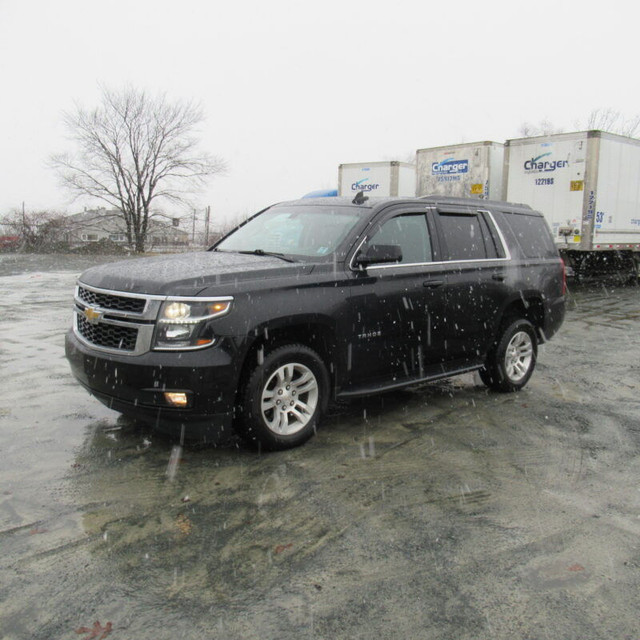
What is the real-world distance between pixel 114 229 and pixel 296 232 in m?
37.1

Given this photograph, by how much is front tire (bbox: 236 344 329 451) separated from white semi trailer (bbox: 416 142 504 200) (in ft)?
40.6

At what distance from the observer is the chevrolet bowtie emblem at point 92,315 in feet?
14.7

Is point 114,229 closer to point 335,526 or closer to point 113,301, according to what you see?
point 113,301

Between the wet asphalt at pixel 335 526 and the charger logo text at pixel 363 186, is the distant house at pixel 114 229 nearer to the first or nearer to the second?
the charger logo text at pixel 363 186

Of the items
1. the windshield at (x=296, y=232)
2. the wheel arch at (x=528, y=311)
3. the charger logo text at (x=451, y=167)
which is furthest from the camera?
the charger logo text at (x=451, y=167)

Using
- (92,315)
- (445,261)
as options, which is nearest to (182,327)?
(92,315)

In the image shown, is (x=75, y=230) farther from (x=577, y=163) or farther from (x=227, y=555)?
(x=227, y=555)

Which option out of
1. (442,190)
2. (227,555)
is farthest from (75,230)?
(227,555)

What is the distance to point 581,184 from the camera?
1474 cm

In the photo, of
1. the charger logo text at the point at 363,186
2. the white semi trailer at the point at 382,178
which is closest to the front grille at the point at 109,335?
the white semi trailer at the point at 382,178

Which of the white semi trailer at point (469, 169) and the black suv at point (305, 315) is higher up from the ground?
the white semi trailer at point (469, 169)

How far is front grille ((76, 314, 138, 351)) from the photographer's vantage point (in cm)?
429

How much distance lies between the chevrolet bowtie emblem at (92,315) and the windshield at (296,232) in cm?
141

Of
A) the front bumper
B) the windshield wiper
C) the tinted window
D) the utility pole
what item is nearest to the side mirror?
the windshield wiper
